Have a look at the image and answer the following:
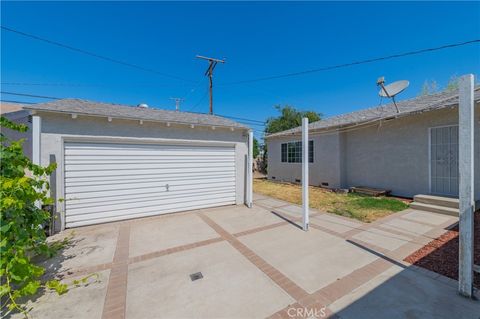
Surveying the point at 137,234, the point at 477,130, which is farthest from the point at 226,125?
the point at 477,130

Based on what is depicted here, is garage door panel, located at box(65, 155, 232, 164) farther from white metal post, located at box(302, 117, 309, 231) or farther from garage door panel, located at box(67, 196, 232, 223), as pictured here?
white metal post, located at box(302, 117, 309, 231)

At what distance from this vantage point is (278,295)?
263cm

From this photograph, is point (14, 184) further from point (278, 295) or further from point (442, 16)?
point (442, 16)

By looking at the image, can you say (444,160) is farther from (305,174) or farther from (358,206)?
(305,174)

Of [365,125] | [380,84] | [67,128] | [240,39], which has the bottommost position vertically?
[67,128]

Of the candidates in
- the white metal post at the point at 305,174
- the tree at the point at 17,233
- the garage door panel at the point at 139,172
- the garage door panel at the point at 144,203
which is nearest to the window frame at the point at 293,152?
the garage door panel at the point at 144,203

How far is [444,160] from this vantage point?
24.1 ft

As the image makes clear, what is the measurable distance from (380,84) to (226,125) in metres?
5.66

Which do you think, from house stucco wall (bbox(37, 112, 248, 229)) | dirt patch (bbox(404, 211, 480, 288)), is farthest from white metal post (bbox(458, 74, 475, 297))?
house stucco wall (bbox(37, 112, 248, 229))

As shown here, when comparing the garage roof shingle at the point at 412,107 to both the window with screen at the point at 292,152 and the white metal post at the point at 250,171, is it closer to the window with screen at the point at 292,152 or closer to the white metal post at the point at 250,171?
the window with screen at the point at 292,152

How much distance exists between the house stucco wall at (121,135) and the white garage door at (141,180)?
182mm

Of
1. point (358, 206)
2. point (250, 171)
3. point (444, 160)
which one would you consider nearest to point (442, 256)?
point (358, 206)

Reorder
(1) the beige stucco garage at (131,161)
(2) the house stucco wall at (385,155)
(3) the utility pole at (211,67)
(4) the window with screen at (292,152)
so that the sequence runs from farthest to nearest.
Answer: (3) the utility pole at (211,67) < (4) the window with screen at (292,152) < (2) the house stucco wall at (385,155) < (1) the beige stucco garage at (131,161)

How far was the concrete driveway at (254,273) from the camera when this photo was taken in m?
2.39
